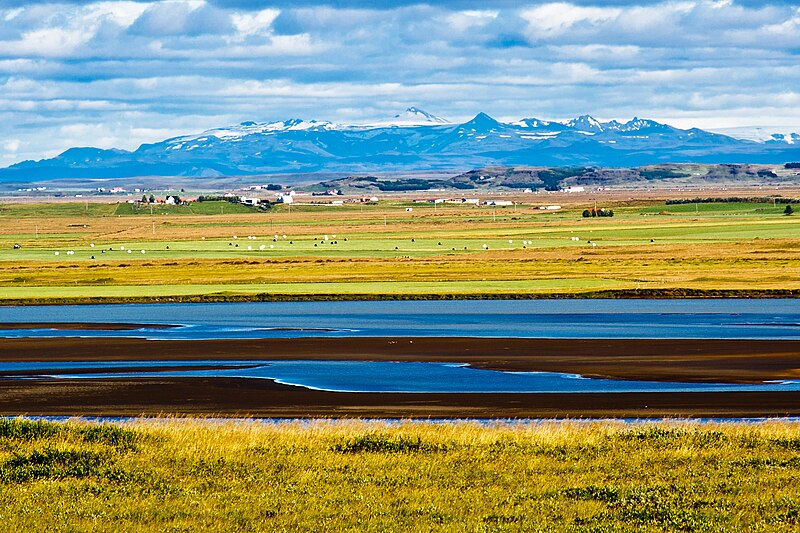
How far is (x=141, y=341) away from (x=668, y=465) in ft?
112

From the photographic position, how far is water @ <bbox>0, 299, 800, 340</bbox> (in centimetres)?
5266

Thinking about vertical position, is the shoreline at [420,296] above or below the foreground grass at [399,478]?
below

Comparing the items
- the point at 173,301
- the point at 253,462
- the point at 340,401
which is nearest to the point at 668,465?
the point at 253,462

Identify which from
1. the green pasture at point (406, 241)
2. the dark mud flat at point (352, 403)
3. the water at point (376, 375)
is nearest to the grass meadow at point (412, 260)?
the green pasture at point (406, 241)

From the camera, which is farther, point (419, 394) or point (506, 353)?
point (506, 353)

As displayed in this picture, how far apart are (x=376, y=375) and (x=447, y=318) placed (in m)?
20.5

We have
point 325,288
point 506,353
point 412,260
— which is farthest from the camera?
point 412,260

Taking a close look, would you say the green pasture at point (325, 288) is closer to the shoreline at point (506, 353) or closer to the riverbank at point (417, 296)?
the riverbank at point (417, 296)

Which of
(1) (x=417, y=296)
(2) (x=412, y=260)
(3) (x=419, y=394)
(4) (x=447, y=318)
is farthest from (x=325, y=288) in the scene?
(3) (x=419, y=394)

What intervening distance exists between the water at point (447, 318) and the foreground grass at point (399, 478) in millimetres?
27051

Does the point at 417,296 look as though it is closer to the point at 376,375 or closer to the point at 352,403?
the point at 376,375

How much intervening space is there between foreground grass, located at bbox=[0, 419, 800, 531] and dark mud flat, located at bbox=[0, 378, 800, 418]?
19.9 ft

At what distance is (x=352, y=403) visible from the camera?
112 ft

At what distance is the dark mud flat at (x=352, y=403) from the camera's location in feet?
104
